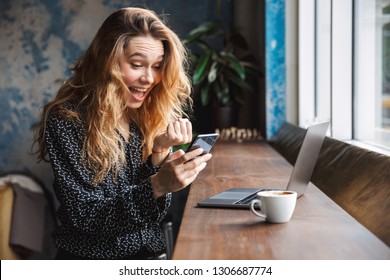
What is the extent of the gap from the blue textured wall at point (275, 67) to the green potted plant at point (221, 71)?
0.21 meters

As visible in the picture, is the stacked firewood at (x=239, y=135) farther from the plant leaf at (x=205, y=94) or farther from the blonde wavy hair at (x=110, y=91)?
the blonde wavy hair at (x=110, y=91)

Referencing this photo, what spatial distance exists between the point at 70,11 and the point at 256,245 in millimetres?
3763

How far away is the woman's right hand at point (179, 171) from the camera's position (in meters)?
1.44

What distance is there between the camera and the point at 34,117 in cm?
470

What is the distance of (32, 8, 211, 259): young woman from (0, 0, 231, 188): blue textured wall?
105 inches

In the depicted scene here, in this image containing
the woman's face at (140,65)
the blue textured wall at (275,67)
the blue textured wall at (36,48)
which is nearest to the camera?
the woman's face at (140,65)

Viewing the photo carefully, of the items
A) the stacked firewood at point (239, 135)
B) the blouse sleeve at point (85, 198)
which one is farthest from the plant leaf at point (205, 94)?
the blouse sleeve at point (85, 198)

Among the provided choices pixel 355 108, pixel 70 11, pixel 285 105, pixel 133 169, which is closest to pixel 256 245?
pixel 133 169

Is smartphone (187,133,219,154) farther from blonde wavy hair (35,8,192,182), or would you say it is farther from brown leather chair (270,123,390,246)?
brown leather chair (270,123,390,246)

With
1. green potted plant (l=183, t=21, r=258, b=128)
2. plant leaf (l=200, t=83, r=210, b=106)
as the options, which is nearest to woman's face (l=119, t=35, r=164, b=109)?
green potted plant (l=183, t=21, r=258, b=128)

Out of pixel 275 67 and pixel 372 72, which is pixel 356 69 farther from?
pixel 275 67

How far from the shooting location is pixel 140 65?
173 centimetres

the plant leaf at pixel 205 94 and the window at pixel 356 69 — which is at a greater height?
the window at pixel 356 69

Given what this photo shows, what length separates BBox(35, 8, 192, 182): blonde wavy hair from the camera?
159cm
